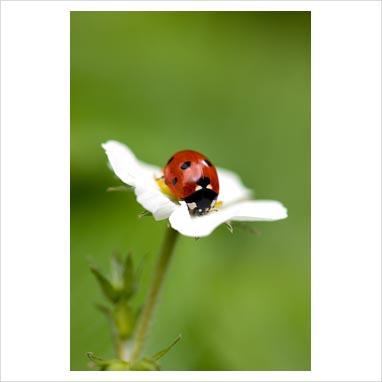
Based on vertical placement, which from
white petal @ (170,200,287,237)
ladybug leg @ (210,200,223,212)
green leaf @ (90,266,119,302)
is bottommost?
green leaf @ (90,266,119,302)

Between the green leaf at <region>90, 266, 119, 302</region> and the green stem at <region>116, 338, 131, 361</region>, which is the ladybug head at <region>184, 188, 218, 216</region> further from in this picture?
the green stem at <region>116, 338, 131, 361</region>

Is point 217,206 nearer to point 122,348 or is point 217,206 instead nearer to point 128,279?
point 128,279

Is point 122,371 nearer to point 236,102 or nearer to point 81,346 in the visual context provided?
point 81,346

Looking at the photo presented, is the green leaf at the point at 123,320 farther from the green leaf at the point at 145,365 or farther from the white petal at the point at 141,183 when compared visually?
the white petal at the point at 141,183

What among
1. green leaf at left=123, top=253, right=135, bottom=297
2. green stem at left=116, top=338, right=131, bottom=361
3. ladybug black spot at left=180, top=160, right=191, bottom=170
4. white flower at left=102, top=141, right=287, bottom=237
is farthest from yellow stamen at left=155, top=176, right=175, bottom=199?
green stem at left=116, top=338, right=131, bottom=361

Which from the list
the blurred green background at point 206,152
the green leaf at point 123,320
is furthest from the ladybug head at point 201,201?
the blurred green background at point 206,152

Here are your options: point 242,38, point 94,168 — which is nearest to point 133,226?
point 94,168

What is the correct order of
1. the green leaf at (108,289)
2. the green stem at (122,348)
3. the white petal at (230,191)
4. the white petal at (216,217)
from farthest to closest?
the white petal at (230,191), the green stem at (122,348), the green leaf at (108,289), the white petal at (216,217)
